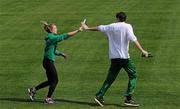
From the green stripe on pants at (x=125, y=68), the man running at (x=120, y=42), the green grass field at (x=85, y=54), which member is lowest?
the green grass field at (x=85, y=54)

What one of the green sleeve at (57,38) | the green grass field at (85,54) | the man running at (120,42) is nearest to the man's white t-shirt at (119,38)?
the man running at (120,42)

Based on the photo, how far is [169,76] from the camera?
17.6 metres

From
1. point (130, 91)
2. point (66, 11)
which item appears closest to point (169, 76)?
point (130, 91)

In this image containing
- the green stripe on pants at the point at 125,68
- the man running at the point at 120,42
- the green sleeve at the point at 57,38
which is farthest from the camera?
the green sleeve at the point at 57,38

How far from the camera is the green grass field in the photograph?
14.9 meters

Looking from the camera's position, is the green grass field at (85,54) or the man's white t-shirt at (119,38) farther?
the green grass field at (85,54)

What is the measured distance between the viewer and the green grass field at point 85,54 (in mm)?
14898

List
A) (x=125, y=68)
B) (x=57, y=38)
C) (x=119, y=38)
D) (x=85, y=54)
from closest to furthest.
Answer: (x=119, y=38) → (x=125, y=68) → (x=57, y=38) → (x=85, y=54)

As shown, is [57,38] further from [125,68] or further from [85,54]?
[85,54]

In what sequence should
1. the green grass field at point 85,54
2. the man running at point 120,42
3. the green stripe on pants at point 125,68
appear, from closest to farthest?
1. the man running at point 120,42
2. the green stripe on pants at point 125,68
3. the green grass field at point 85,54

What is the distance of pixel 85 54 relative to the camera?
21109 mm

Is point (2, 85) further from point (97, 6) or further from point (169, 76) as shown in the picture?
point (97, 6)

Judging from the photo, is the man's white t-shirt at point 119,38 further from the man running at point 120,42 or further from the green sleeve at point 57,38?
the green sleeve at point 57,38

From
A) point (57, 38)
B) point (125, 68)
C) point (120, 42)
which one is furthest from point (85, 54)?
point (120, 42)
